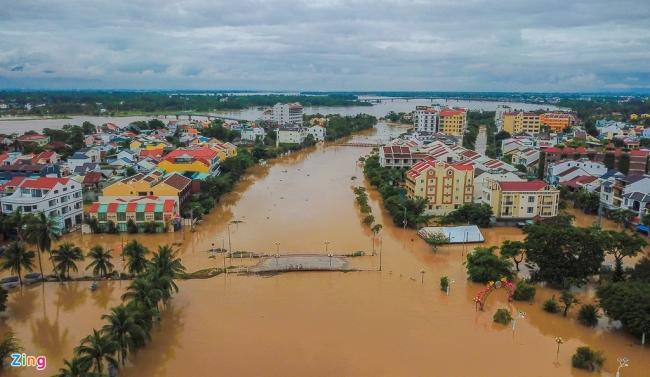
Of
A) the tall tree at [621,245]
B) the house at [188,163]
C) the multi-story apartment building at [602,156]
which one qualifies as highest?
the multi-story apartment building at [602,156]

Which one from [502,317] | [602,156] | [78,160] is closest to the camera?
[502,317]

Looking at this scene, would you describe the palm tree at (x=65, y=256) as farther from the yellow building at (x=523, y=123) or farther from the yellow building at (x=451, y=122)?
Result: the yellow building at (x=523, y=123)

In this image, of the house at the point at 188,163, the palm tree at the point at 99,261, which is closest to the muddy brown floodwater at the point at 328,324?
the palm tree at the point at 99,261

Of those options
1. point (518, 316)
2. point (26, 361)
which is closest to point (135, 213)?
point (26, 361)

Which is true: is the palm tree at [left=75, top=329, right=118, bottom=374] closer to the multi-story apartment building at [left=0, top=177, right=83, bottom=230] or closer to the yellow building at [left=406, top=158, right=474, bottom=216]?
the multi-story apartment building at [left=0, top=177, right=83, bottom=230]

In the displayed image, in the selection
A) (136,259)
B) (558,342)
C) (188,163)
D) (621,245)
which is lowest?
(558,342)

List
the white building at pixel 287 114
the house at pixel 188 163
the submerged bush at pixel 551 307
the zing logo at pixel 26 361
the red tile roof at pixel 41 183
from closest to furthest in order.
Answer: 1. the zing logo at pixel 26 361
2. the submerged bush at pixel 551 307
3. the red tile roof at pixel 41 183
4. the house at pixel 188 163
5. the white building at pixel 287 114

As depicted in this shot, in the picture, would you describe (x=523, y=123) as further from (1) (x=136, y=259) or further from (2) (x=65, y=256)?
(2) (x=65, y=256)
